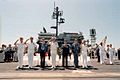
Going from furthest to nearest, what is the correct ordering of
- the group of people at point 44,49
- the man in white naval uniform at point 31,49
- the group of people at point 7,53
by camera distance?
the group of people at point 7,53 < the man in white naval uniform at point 31,49 < the group of people at point 44,49

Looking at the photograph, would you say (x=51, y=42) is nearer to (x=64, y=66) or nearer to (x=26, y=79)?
(x=64, y=66)

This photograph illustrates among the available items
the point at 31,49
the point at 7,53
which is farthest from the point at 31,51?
the point at 7,53

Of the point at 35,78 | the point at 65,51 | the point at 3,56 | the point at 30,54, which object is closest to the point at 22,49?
the point at 30,54

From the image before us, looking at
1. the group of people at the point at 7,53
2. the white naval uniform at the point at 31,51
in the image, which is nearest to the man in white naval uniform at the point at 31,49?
the white naval uniform at the point at 31,51

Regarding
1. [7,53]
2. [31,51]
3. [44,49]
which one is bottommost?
[31,51]

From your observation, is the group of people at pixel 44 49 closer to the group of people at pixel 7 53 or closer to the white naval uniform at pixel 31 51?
the white naval uniform at pixel 31 51

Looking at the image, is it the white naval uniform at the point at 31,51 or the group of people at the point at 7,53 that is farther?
the group of people at the point at 7,53

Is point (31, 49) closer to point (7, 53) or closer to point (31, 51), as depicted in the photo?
point (31, 51)

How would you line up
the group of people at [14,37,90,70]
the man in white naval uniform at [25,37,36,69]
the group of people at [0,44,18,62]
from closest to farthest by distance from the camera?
1. the group of people at [14,37,90,70]
2. the man in white naval uniform at [25,37,36,69]
3. the group of people at [0,44,18,62]

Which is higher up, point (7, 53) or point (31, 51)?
point (7, 53)

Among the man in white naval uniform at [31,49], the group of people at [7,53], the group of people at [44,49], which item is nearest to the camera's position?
the group of people at [44,49]

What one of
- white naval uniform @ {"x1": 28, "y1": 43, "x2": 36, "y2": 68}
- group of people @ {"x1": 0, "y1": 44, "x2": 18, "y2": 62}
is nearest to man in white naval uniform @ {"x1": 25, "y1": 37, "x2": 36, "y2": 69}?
white naval uniform @ {"x1": 28, "y1": 43, "x2": 36, "y2": 68}

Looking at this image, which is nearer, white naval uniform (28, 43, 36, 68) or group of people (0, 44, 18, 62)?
white naval uniform (28, 43, 36, 68)

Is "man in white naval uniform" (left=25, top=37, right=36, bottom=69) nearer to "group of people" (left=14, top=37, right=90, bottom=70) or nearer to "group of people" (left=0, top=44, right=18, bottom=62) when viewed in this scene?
"group of people" (left=14, top=37, right=90, bottom=70)
